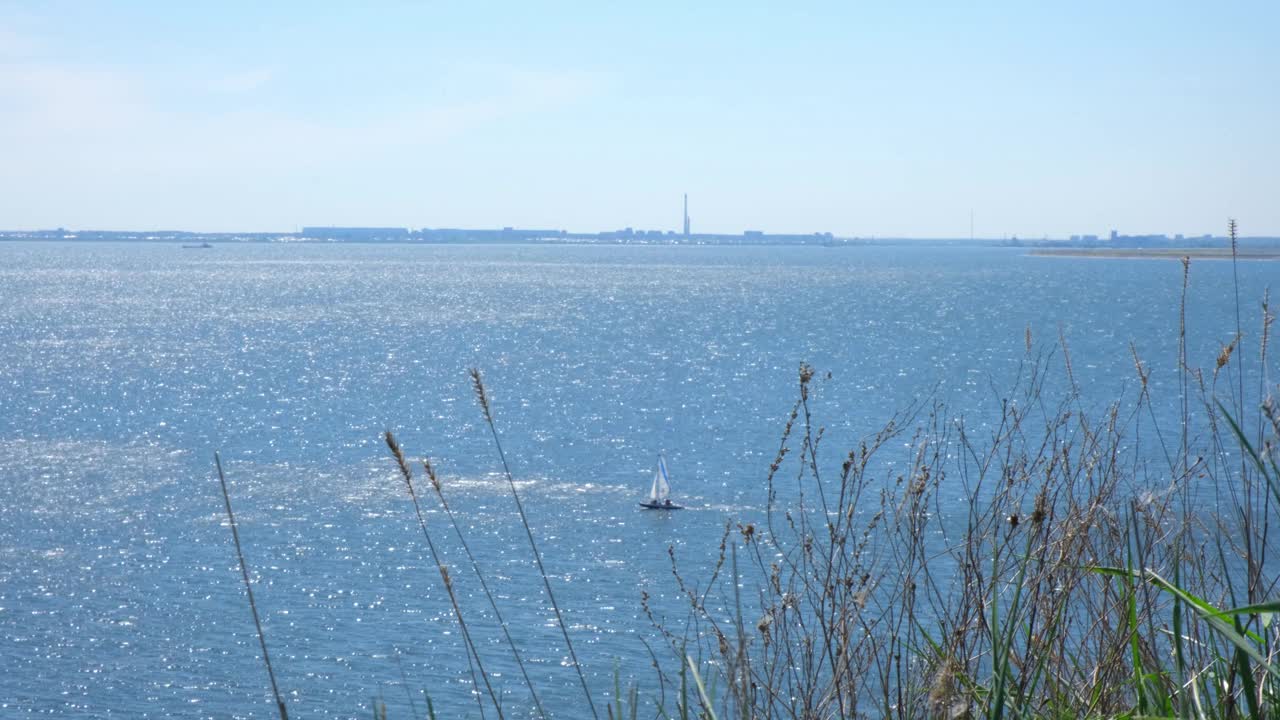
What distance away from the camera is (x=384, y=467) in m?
39.0

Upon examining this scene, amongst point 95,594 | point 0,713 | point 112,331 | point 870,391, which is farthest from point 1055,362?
point 112,331

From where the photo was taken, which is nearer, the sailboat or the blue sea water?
the blue sea water

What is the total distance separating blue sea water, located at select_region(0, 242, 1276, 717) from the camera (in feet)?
73.8

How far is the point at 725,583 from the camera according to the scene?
23109mm

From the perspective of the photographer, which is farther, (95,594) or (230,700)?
(95,594)

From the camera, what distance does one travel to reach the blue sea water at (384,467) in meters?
22.5

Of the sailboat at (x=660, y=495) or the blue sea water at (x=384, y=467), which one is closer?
the blue sea water at (x=384, y=467)

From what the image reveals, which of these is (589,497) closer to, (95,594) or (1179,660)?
(95,594)

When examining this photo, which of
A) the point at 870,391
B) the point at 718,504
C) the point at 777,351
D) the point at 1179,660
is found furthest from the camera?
the point at 777,351

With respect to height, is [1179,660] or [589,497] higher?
[1179,660]

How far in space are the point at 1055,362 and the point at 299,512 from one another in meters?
34.7

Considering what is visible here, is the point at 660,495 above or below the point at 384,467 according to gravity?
above

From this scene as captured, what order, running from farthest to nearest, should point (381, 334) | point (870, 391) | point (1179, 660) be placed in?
point (381, 334) → point (870, 391) → point (1179, 660)

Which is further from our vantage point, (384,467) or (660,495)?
(384,467)
